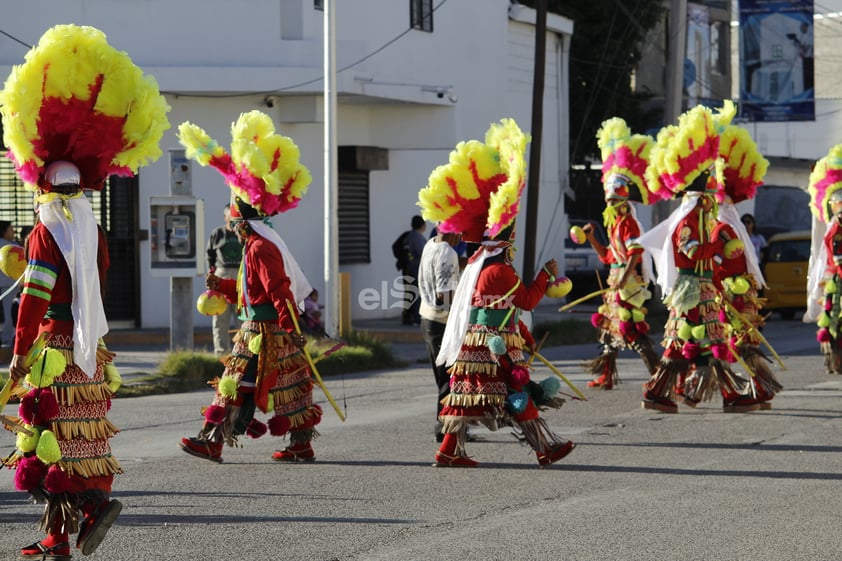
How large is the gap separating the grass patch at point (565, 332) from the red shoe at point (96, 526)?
1440 centimetres

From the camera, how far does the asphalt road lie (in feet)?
24.0

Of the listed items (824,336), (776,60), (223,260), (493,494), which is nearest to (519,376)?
(493,494)

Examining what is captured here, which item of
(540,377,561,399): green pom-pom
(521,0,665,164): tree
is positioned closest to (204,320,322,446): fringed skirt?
(540,377,561,399): green pom-pom

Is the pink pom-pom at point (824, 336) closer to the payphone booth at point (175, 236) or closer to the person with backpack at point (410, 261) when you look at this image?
the payphone booth at point (175, 236)

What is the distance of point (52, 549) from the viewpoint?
6.76 meters

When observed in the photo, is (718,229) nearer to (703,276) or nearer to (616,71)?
(703,276)

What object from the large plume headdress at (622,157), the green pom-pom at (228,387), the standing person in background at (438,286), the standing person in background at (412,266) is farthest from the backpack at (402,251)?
the green pom-pom at (228,387)

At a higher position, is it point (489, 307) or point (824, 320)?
point (489, 307)

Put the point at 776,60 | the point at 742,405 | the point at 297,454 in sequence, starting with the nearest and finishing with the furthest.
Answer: the point at 297,454 → the point at 742,405 → the point at 776,60

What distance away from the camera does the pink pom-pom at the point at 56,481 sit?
6.80m

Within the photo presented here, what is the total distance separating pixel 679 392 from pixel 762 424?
75cm

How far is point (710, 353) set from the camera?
12.0 m

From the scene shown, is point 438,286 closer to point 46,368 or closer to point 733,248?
point 733,248

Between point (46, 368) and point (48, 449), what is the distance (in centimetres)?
39
